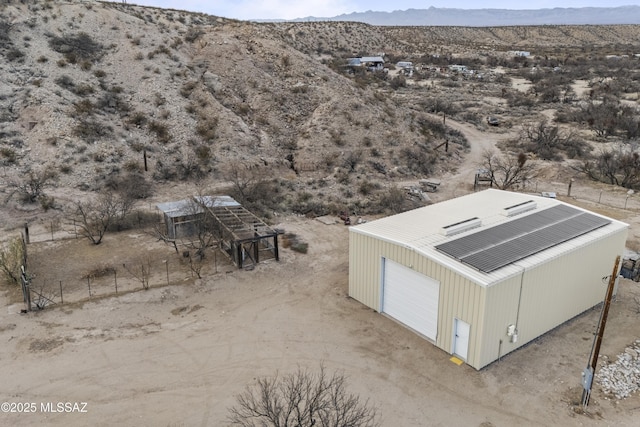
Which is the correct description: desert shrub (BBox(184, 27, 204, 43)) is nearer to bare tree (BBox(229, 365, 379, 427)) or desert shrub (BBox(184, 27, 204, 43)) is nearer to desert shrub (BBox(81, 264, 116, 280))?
desert shrub (BBox(81, 264, 116, 280))

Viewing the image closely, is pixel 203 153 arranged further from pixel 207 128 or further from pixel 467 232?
pixel 467 232

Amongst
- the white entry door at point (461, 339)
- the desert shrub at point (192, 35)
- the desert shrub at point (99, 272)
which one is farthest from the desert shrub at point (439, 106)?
the white entry door at point (461, 339)

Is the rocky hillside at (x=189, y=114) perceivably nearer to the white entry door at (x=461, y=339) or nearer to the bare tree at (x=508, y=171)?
the bare tree at (x=508, y=171)

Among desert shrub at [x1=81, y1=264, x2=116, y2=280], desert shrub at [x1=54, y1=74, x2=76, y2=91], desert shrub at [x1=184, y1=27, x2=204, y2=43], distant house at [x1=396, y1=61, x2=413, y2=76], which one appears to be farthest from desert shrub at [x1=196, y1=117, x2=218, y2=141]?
distant house at [x1=396, y1=61, x2=413, y2=76]

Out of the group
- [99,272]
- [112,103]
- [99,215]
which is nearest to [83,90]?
[112,103]

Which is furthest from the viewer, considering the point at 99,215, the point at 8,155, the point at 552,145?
the point at 552,145
